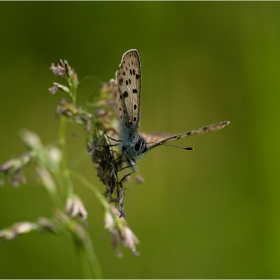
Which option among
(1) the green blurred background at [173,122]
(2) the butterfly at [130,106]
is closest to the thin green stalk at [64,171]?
(2) the butterfly at [130,106]

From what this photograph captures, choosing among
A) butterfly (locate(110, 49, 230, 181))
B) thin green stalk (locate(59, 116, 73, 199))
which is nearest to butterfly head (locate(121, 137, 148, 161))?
butterfly (locate(110, 49, 230, 181))

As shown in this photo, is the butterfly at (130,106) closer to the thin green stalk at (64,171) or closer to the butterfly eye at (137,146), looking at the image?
the butterfly eye at (137,146)

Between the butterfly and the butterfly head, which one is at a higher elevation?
the butterfly

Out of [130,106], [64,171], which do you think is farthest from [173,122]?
[64,171]

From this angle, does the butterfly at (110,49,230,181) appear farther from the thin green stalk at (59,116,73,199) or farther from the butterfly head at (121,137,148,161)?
the thin green stalk at (59,116,73,199)

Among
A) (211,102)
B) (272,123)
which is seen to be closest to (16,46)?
(211,102)
